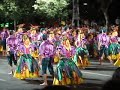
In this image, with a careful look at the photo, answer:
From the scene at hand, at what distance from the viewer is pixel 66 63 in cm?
1500

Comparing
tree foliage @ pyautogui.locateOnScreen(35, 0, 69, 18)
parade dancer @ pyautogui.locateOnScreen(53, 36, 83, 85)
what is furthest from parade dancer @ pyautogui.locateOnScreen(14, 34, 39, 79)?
tree foliage @ pyautogui.locateOnScreen(35, 0, 69, 18)

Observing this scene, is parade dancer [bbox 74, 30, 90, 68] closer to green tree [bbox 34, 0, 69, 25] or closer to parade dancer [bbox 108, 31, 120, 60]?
parade dancer [bbox 108, 31, 120, 60]

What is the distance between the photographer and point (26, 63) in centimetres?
1664

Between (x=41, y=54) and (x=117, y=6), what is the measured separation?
42251 millimetres

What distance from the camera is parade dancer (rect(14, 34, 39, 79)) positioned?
16.6m

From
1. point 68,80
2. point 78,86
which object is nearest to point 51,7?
point 78,86

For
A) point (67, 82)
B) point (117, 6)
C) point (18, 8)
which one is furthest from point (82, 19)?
point (67, 82)

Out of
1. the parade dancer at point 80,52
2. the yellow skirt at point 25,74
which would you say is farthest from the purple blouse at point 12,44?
the parade dancer at point 80,52

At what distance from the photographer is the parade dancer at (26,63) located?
16.6m

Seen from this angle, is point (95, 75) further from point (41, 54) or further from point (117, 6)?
point (117, 6)

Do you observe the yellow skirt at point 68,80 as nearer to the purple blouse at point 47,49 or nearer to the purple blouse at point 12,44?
the purple blouse at point 47,49

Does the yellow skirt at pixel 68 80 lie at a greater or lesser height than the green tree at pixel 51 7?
lesser

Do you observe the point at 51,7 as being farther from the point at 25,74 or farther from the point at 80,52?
the point at 25,74

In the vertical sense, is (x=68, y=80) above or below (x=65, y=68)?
below
